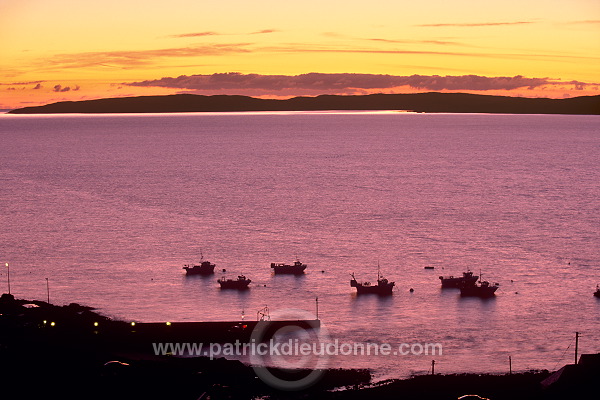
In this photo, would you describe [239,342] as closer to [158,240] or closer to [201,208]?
[158,240]

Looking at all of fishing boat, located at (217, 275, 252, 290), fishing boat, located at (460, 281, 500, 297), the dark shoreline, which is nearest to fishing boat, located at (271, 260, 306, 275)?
fishing boat, located at (217, 275, 252, 290)

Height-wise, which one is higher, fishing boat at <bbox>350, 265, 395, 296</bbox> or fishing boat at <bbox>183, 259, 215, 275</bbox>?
fishing boat at <bbox>183, 259, 215, 275</bbox>

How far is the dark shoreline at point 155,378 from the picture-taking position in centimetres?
3300

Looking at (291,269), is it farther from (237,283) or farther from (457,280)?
(457,280)

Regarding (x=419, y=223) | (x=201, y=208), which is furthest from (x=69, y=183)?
(x=419, y=223)

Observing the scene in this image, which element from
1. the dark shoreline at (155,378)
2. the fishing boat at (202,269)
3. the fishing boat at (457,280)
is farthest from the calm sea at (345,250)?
the dark shoreline at (155,378)

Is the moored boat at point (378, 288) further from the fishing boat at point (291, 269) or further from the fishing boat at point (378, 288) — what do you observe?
the fishing boat at point (291, 269)

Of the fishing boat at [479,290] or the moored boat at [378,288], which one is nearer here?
the fishing boat at [479,290]

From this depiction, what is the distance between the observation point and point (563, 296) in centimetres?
5847

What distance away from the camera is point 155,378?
3425 centimetres

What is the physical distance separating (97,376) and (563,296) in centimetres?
3725

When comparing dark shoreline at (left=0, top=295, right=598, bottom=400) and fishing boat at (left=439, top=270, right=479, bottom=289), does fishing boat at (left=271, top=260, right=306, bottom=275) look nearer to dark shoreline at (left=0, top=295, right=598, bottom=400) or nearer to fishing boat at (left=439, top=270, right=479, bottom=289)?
fishing boat at (left=439, top=270, right=479, bottom=289)

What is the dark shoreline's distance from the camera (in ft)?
108

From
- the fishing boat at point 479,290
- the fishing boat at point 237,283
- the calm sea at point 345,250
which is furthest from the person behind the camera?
the fishing boat at point 237,283
